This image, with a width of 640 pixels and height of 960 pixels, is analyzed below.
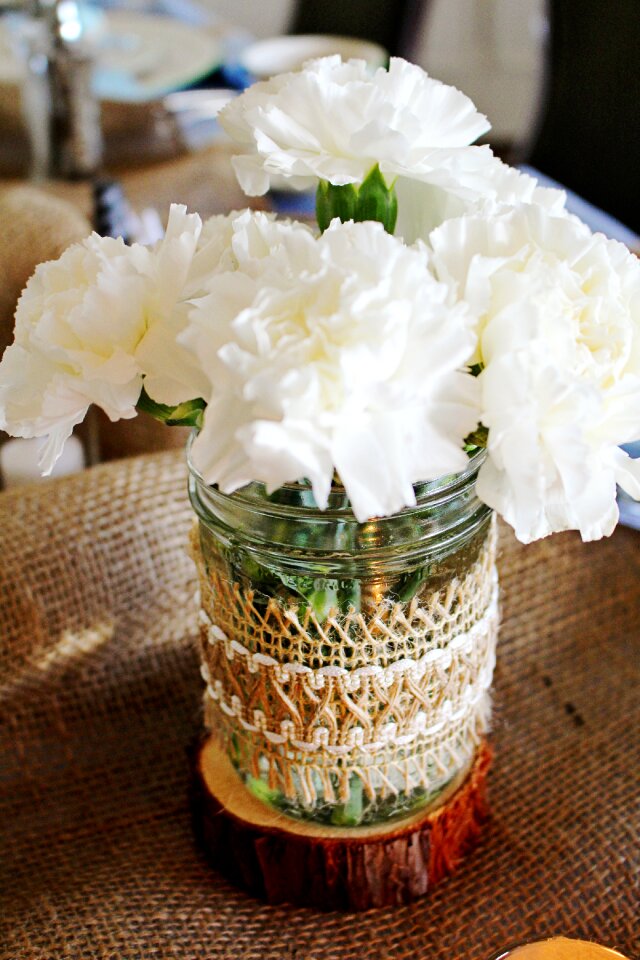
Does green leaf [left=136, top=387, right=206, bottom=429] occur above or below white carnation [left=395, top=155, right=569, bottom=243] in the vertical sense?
below

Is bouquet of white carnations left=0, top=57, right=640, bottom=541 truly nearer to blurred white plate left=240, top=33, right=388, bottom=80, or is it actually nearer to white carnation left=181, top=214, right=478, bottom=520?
white carnation left=181, top=214, right=478, bottom=520

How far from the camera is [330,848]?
440 millimetres

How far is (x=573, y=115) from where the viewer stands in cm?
117

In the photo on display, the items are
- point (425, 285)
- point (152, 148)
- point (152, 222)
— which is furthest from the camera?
point (152, 148)

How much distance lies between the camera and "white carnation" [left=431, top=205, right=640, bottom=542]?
0.94 feet

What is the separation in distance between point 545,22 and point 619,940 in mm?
1189

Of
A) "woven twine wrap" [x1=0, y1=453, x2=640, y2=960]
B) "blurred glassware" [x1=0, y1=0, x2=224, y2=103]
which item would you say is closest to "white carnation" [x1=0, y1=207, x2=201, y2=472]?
"woven twine wrap" [x1=0, y1=453, x2=640, y2=960]

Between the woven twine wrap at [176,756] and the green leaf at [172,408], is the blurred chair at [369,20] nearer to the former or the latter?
the woven twine wrap at [176,756]

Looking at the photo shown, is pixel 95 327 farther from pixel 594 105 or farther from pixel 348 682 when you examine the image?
pixel 594 105

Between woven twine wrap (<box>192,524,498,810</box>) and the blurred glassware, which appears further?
the blurred glassware

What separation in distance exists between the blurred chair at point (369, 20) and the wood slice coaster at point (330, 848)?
1377 millimetres

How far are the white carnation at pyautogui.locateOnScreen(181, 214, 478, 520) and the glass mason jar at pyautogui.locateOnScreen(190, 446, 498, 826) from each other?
0.23 ft

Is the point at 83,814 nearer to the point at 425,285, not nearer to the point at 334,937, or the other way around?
the point at 334,937

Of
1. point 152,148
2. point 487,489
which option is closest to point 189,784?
point 487,489
